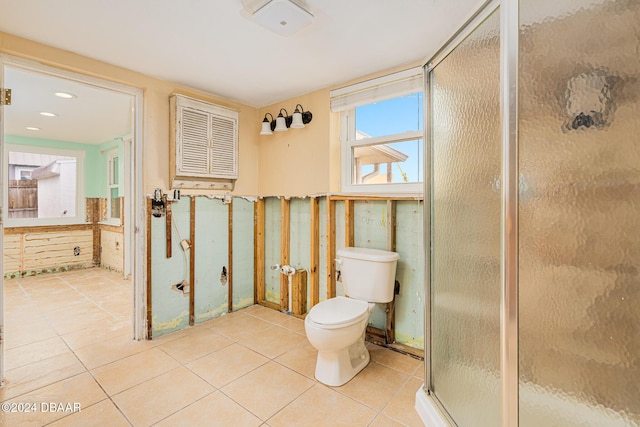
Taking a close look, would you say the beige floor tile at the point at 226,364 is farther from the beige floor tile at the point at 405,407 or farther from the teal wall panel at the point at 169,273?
the beige floor tile at the point at 405,407

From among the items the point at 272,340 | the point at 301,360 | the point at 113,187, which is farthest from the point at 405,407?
the point at 113,187

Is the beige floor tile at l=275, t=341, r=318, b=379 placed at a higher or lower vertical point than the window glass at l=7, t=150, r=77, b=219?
lower

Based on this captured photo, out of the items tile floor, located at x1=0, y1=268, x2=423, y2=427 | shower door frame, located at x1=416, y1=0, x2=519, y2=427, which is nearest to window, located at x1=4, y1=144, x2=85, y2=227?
tile floor, located at x1=0, y1=268, x2=423, y2=427

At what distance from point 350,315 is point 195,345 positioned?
4.33 ft

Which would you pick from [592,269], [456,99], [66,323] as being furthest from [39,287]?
[592,269]

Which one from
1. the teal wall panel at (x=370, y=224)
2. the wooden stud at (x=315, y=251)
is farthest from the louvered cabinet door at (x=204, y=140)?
the teal wall panel at (x=370, y=224)

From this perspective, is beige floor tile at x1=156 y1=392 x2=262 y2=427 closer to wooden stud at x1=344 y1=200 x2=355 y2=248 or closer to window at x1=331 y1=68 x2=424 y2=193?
wooden stud at x1=344 y1=200 x2=355 y2=248

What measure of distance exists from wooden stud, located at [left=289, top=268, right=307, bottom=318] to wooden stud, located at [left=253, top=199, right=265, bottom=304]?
0.51 meters

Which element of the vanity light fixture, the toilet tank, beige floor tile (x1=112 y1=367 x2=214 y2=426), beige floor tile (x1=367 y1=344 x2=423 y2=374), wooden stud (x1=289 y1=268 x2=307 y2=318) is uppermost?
the vanity light fixture

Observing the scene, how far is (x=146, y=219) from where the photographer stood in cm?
243

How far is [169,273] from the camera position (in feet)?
8.48

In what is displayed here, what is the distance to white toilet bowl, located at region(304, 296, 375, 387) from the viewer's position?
5.94 ft

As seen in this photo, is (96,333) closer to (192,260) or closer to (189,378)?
(192,260)

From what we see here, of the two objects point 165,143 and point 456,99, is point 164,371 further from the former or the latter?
point 456,99
